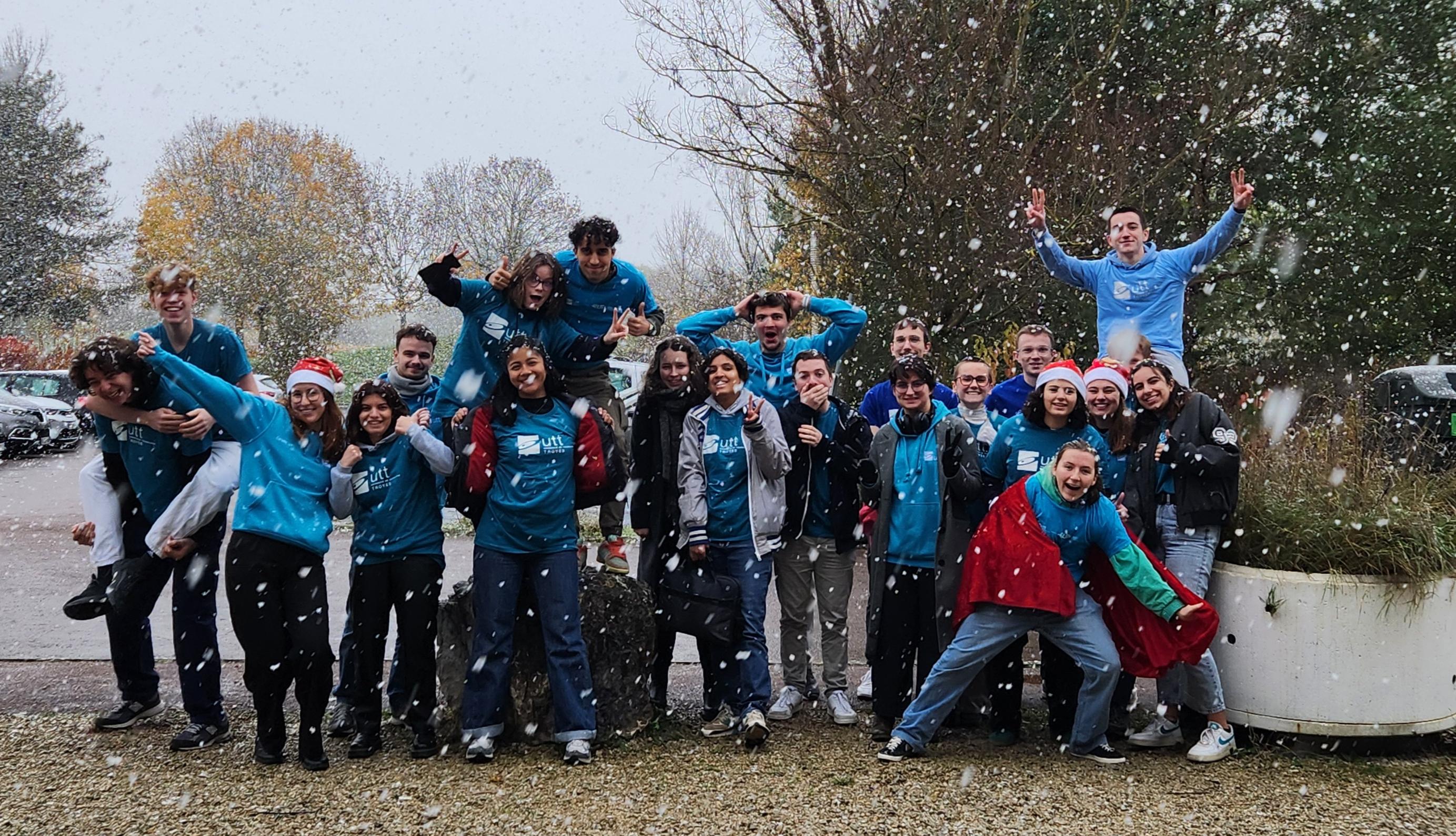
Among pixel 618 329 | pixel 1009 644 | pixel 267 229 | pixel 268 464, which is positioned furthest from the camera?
pixel 267 229

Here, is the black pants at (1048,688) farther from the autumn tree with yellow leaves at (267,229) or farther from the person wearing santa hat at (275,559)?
the autumn tree with yellow leaves at (267,229)

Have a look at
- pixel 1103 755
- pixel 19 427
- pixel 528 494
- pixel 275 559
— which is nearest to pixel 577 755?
pixel 528 494

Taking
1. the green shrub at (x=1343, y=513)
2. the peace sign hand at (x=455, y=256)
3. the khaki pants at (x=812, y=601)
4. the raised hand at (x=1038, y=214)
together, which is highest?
the raised hand at (x=1038, y=214)

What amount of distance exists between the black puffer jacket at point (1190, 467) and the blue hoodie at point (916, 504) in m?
0.80

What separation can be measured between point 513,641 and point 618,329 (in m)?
1.49

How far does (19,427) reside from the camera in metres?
19.7

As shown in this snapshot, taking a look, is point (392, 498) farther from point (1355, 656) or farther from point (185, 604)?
point (1355, 656)

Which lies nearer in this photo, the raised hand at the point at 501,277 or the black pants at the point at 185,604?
the black pants at the point at 185,604

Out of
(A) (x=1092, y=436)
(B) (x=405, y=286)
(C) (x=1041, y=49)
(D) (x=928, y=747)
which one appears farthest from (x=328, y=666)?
(B) (x=405, y=286)

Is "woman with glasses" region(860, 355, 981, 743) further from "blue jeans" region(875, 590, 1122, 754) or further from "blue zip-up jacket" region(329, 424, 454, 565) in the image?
"blue zip-up jacket" region(329, 424, 454, 565)

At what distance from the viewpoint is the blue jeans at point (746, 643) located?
478cm

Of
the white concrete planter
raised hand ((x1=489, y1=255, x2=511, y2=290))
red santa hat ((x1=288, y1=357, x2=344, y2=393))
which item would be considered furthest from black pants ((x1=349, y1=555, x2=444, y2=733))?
the white concrete planter

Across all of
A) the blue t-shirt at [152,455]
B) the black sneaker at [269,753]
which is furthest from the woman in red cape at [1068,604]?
the blue t-shirt at [152,455]

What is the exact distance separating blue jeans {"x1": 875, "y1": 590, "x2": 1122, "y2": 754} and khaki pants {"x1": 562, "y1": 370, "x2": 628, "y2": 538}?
1.68 meters
